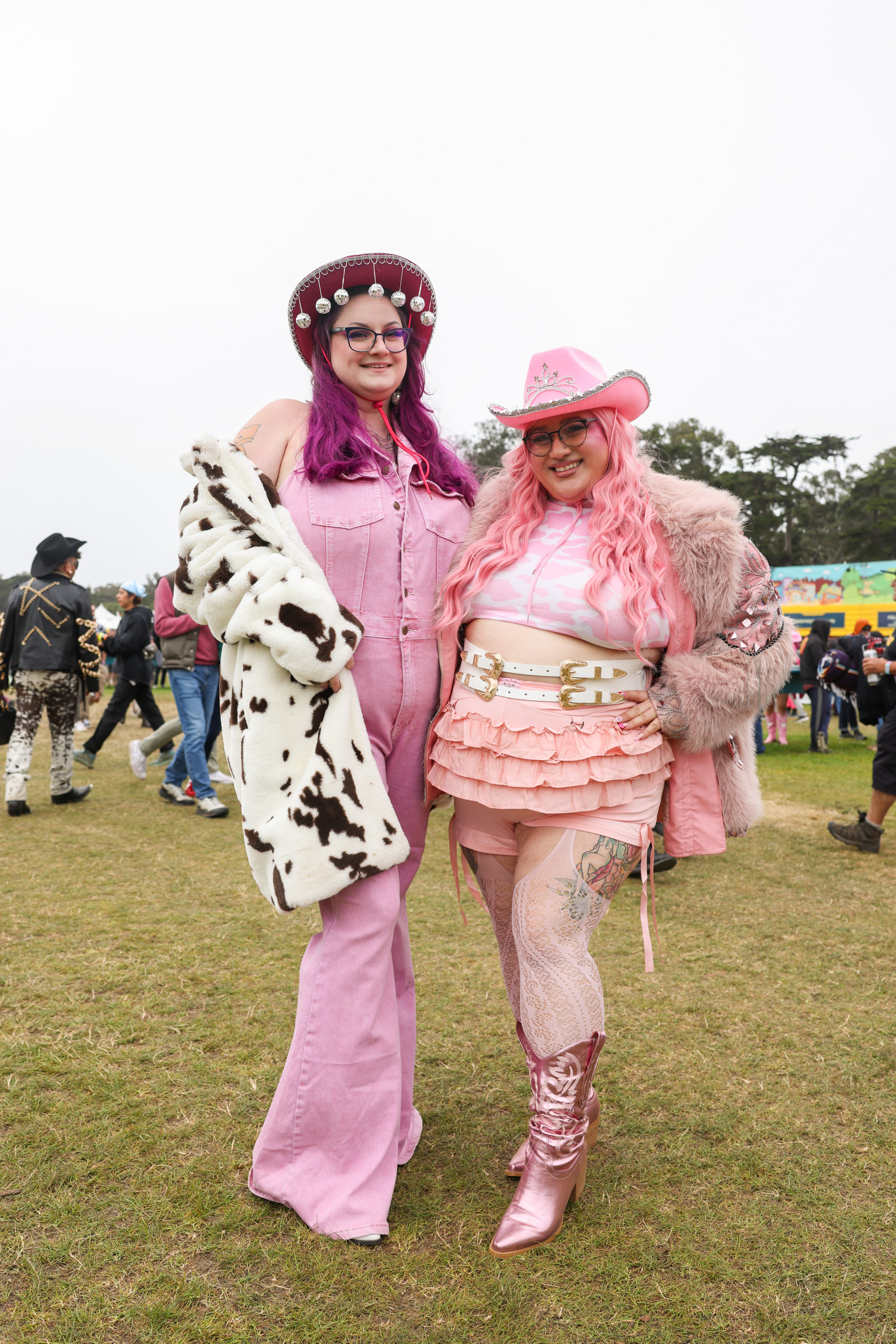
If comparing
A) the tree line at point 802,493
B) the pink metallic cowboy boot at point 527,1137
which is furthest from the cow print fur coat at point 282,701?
the tree line at point 802,493

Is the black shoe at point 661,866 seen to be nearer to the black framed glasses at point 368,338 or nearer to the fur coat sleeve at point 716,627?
the fur coat sleeve at point 716,627

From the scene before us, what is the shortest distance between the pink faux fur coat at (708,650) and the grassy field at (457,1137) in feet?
3.03

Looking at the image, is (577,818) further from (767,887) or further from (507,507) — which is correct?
(767,887)

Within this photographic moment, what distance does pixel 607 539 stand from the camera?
224 cm

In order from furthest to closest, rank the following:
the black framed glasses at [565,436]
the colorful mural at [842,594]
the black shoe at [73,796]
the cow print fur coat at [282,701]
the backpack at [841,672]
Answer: the colorful mural at [842,594]
the backpack at [841,672]
the black shoe at [73,796]
the black framed glasses at [565,436]
the cow print fur coat at [282,701]

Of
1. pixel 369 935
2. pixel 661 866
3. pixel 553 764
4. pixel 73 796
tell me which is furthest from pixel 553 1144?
pixel 73 796

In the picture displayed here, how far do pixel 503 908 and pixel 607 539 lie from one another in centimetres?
101

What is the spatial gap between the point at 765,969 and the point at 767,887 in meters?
1.48

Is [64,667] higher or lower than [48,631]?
lower

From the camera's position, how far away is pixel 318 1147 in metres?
2.17

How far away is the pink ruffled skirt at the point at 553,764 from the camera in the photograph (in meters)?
2.15

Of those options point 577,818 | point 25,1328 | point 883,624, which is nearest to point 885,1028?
point 577,818

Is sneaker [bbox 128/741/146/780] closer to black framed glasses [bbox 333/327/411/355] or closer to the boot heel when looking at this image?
black framed glasses [bbox 333/327/411/355]

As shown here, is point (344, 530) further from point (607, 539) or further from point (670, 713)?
point (670, 713)
